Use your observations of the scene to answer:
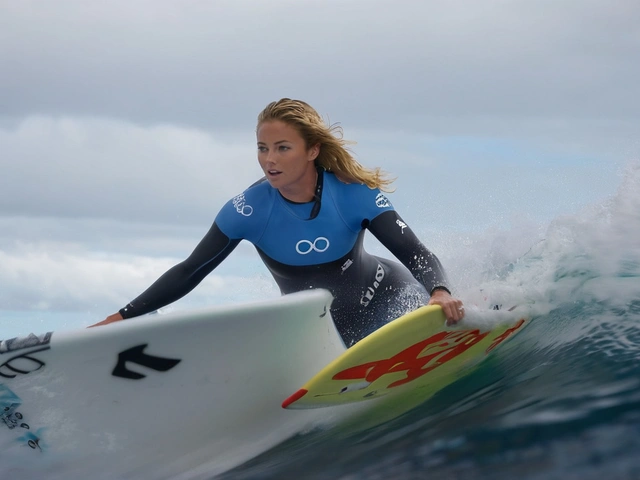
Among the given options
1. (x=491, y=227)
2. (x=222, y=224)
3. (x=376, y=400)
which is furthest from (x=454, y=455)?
(x=491, y=227)

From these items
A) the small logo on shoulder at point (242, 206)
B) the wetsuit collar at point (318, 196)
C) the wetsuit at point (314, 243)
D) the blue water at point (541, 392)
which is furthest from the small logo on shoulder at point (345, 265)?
the blue water at point (541, 392)

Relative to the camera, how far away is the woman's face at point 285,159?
13.7ft

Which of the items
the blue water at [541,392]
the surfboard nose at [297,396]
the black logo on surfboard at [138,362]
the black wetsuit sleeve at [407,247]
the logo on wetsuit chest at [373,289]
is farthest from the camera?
the logo on wetsuit chest at [373,289]

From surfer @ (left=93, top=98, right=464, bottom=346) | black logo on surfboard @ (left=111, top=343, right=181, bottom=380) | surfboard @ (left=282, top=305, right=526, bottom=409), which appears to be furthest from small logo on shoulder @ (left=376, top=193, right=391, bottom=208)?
black logo on surfboard @ (left=111, top=343, right=181, bottom=380)

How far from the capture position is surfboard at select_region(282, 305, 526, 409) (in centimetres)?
335

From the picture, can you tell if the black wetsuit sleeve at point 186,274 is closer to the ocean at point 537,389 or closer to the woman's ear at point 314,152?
the woman's ear at point 314,152

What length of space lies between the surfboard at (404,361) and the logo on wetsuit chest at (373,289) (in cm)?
72

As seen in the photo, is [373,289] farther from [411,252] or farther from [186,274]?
[186,274]

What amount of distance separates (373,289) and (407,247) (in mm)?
526

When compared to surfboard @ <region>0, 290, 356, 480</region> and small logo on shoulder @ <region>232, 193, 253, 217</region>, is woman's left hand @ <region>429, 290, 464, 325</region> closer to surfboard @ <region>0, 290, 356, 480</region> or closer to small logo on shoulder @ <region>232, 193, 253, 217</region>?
surfboard @ <region>0, 290, 356, 480</region>

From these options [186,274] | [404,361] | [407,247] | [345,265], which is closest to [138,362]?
[186,274]

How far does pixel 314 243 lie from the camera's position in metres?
4.21

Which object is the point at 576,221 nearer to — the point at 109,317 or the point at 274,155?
the point at 274,155

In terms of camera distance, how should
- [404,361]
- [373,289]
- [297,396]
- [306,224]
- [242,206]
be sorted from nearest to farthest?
1. [297,396]
2. [404,361]
3. [306,224]
4. [242,206]
5. [373,289]
